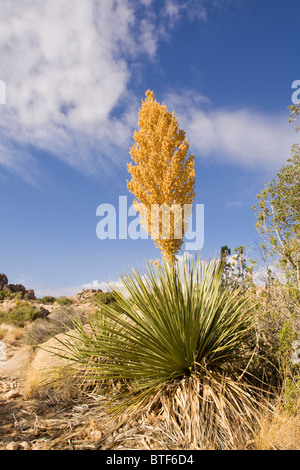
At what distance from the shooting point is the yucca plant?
300cm

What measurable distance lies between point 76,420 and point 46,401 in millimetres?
1174

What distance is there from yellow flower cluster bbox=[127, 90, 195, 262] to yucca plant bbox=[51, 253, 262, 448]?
22.1 feet

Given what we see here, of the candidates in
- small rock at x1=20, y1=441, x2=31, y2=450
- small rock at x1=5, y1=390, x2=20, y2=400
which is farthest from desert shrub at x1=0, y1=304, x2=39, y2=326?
small rock at x1=20, y1=441, x2=31, y2=450

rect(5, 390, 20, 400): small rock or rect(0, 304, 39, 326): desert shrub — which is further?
rect(0, 304, 39, 326): desert shrub

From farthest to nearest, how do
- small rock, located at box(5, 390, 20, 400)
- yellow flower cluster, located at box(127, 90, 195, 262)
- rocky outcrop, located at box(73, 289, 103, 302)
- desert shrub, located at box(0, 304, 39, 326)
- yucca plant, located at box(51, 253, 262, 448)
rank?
1. rocky outcrop, located at box(73, 289, 103, 302)
2. desert shrub, located at box(0, 304, 39, 326)
3. yellow flower cluster, located at box(127, 90, 195, 262)
4. small rock, located at box(5, 390, 20, 400)
5. yucca plant, located at box(51, 253, 262, 448)

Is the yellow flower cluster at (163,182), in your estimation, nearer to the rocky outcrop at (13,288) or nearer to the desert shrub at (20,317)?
the desert shrub at (20,317)

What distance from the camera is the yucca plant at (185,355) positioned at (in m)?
3.00

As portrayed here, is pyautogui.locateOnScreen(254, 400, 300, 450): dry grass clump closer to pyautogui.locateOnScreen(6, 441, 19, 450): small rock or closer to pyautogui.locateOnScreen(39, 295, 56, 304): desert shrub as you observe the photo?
pyautogui.locateOnScreen(6, 441, 19, 450): small rock

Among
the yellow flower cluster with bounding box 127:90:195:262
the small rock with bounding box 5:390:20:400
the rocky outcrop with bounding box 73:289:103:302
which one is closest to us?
the small rock with bounding box 5:390:20:400

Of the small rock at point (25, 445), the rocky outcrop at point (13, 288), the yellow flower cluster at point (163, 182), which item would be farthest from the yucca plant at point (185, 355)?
the rocky outcrop at point (13, 288)

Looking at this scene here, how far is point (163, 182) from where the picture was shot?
10703mm

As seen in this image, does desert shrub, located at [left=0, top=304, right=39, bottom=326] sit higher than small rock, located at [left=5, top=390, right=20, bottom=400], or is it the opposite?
desert shrub, located at [left=0, top=304, right=39, bottom=326]

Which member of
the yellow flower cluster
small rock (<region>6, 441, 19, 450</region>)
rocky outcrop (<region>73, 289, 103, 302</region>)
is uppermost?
the yellow flower cluster

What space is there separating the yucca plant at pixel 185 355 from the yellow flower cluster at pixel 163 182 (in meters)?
6.74
